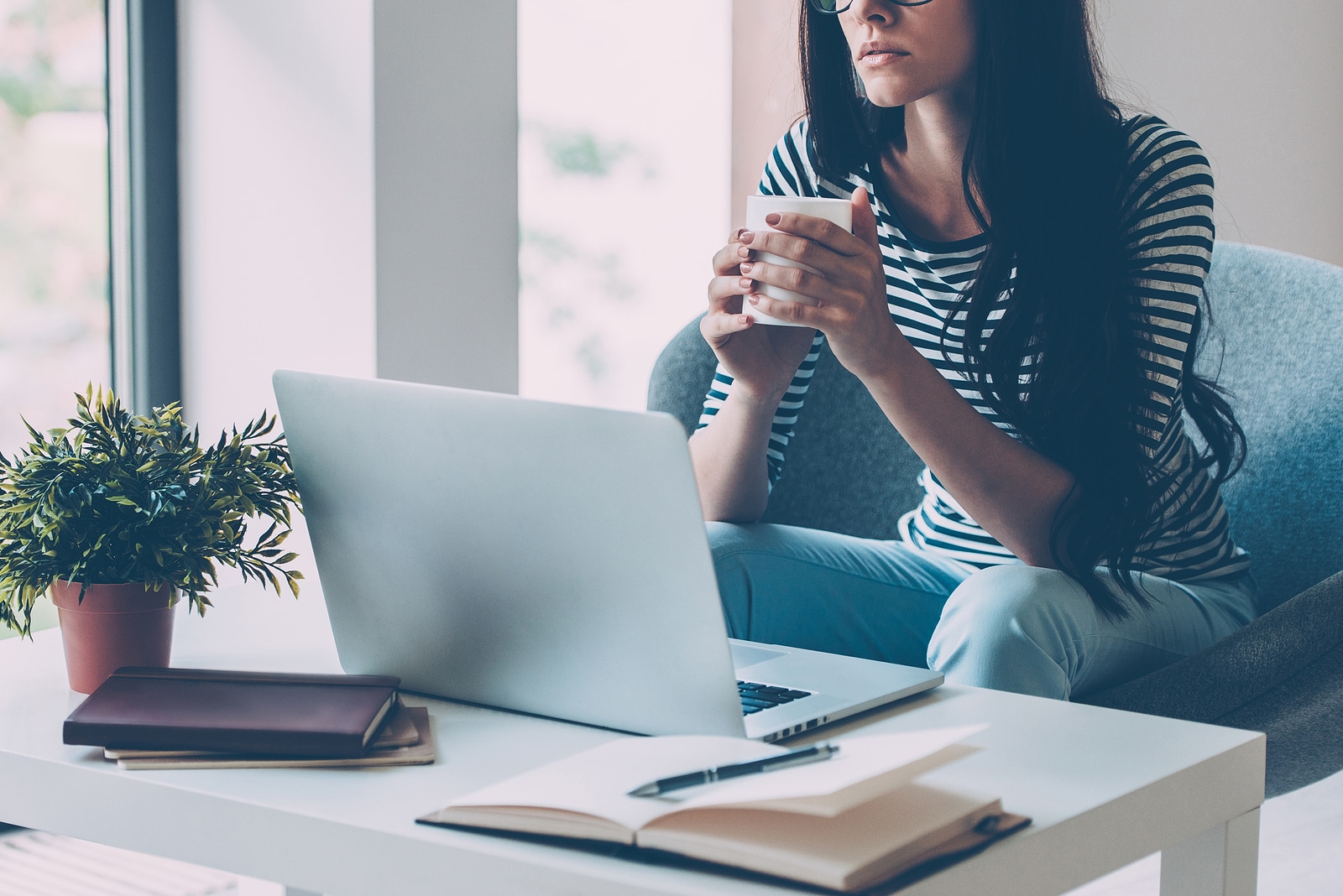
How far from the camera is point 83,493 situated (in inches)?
33.4

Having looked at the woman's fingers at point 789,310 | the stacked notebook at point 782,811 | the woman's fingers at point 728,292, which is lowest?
the stacked notebook at point 782,811

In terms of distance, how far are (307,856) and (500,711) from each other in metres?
0.20

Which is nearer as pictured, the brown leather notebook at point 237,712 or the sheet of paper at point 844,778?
the sheet of paper at point 844,778

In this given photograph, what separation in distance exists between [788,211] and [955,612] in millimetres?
351

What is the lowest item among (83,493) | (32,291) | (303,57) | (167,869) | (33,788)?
(167,869)

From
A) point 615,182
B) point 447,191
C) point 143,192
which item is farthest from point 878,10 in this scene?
point 615,182

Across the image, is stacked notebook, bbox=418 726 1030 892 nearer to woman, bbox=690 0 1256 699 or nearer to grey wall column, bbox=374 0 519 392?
woman, bbox=690 0 1256 699

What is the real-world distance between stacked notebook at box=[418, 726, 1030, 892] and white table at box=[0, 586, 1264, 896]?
0.01 m

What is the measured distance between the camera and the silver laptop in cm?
69

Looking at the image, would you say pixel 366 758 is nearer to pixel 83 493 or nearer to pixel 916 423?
pixel 83 493

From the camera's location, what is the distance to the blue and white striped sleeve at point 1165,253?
119cm

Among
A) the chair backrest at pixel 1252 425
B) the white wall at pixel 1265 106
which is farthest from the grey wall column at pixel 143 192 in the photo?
the white wall at pixel 1265 106

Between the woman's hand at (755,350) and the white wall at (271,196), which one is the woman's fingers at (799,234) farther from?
the white wall at (271,196)

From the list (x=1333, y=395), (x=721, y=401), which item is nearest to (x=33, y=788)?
(x=721, y=401)
